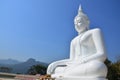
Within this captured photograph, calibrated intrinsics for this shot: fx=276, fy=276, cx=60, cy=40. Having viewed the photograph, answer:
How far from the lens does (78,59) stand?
589 centimetres

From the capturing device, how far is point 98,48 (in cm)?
558

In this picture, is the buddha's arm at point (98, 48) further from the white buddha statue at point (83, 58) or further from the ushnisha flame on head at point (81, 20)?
the ushnisha flame on head at point (81, 20)

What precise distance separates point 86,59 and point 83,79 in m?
0.46

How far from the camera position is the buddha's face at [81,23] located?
621 centimetres

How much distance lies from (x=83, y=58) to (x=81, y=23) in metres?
0.96

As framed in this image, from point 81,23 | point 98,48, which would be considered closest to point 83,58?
point 98,48

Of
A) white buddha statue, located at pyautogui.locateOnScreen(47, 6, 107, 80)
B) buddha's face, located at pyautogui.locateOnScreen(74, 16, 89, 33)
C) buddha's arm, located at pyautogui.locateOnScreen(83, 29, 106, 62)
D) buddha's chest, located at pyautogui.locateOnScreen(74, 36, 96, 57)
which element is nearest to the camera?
white buddha statue, located at pyautogui.locateOnScreen(47, 6, 107, 80)

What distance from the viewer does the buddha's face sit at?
6215 mm

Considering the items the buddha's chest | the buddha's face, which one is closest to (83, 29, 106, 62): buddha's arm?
the buddha's chest

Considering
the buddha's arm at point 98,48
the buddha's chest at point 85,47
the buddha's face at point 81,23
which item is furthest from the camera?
the buddha's face at point 81,23

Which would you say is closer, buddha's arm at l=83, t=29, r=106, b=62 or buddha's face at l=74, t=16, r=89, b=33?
buddha's arm at l=83, t=29, r=106, b=62

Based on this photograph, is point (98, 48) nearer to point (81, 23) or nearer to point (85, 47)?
point (85, 47)

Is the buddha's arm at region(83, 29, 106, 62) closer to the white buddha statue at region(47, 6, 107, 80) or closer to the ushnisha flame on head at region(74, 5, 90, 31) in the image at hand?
the white buddha statue at region(47, 6, 107, 80)

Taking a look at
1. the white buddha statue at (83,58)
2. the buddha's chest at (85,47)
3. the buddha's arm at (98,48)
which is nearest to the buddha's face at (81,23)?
the white buddha statue at (83,58)
